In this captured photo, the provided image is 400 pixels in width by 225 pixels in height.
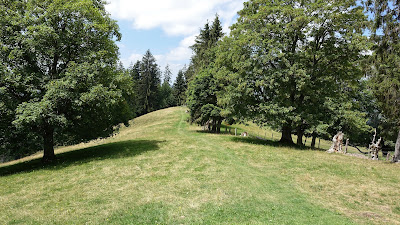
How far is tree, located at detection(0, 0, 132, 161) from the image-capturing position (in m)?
15.6

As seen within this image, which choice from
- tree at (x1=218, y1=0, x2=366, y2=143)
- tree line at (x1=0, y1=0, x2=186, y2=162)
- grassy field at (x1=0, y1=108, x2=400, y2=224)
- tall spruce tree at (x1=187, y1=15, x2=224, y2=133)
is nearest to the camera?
grassy field at (x1=0, y1=108, x2=400, y2=224)

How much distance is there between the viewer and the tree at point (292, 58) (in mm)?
19969

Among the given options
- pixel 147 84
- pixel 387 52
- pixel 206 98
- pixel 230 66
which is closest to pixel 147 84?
pixel 147 84

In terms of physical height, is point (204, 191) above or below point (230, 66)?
below

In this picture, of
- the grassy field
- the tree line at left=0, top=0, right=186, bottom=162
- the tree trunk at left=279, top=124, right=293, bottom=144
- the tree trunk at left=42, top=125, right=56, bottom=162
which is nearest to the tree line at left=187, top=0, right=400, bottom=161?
the tree trunk at left=279, top=124, right=293, bottom=144

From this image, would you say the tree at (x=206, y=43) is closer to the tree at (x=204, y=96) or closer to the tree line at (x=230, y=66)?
the tree at (x=204, y=96)

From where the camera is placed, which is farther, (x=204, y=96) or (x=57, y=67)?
(x=204, y=96)

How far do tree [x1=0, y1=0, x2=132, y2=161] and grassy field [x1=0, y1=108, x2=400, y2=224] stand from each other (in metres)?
3.53

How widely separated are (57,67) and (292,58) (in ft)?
67.4

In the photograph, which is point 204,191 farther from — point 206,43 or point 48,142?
point 206,43

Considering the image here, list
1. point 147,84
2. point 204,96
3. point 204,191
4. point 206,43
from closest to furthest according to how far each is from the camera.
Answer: point 204,191 < point 204,96 < point 206,43 < point 147,84

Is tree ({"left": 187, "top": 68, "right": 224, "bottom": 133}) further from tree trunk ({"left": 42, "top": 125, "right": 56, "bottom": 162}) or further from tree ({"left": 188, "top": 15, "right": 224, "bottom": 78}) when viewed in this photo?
tree trunk ({"left": 42, "top": 125, "right": 56, "bottom": 162})

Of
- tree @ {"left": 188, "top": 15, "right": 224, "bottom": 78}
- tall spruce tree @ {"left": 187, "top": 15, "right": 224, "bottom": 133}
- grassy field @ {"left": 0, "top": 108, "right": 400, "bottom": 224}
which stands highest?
tree @ {"left": 188, "top": 15, "right": 224, "bottom": 78}

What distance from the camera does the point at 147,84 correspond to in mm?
75125
